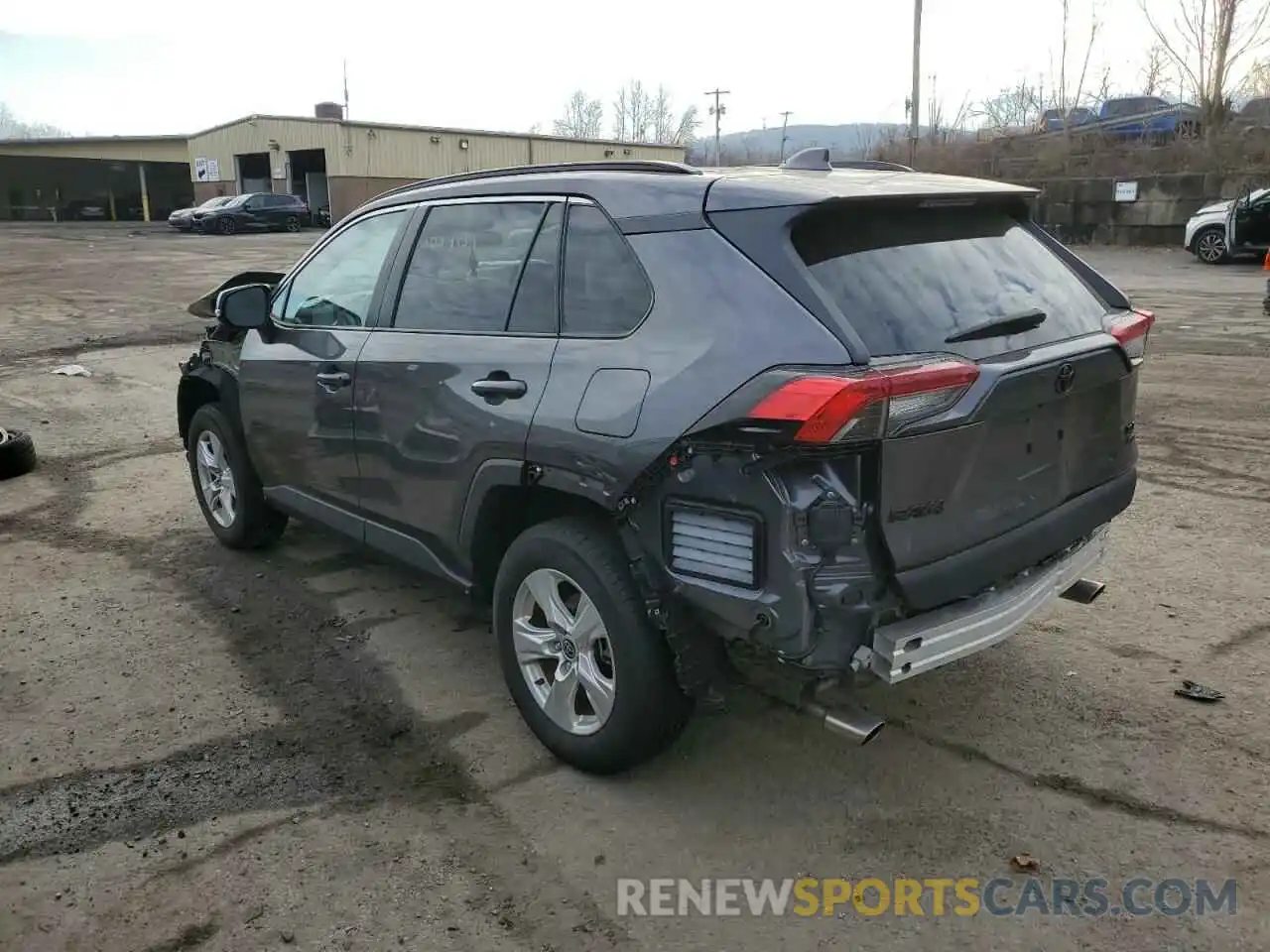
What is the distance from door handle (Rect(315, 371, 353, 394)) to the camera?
13.6 feet

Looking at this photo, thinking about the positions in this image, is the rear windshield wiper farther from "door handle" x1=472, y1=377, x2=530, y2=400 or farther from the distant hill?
the distant hill

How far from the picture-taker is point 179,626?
15.1 ft

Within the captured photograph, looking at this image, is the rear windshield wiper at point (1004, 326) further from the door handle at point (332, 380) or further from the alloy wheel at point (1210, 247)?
the alloy wheel at point (1210, 247)

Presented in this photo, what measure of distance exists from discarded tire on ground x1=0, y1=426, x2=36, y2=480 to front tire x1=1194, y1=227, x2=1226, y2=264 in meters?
21.9

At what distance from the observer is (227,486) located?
5469 millimetres

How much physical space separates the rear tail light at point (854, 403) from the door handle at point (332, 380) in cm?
210

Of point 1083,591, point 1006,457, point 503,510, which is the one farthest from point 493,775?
point 1083,591

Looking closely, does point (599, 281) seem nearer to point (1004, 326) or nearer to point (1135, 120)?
point (1004, 326)

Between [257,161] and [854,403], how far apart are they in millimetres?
52364

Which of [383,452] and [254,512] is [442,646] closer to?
[383,452]

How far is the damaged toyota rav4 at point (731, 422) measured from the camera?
2682 mm

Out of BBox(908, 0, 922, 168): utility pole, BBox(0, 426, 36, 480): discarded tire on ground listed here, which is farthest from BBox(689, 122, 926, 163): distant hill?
BBox(0, 426, 36, 480): discarded tire on ground

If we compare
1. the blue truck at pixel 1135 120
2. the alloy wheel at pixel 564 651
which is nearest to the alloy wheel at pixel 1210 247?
the blue truck at pixel 1135 120

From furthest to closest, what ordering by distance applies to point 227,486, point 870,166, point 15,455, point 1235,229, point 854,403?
point 1235,229, point 15,455, point 227,486, point 870,166, point 854,403
